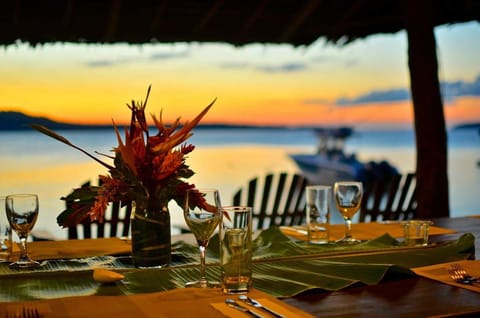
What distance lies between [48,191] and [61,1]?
3.65 m

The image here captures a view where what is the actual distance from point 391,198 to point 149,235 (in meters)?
3.01

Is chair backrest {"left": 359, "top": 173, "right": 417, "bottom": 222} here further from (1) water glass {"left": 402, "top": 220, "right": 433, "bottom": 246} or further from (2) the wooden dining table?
(2) the wooden dining table

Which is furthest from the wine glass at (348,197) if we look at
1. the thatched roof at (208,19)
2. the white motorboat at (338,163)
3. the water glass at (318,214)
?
the white motorboat at (338,163)

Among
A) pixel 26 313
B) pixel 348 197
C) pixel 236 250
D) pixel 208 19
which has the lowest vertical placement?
pixel 26 313

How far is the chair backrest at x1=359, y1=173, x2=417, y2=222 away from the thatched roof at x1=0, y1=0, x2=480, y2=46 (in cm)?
125

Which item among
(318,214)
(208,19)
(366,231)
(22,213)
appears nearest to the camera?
(22,213)

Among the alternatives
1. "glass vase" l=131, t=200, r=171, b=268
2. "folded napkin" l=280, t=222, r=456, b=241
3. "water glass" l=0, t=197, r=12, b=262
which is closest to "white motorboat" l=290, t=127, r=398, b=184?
"folded napkin" l=280, t=222, r=456, b=241

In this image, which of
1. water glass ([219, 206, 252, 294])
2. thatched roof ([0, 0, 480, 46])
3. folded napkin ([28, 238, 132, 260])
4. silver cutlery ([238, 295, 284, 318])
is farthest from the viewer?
thatched roof ([0, 0, 480, 46])

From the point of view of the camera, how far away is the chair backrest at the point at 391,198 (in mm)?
4570

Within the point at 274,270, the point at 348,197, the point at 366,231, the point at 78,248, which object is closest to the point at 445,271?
the point at 274,270

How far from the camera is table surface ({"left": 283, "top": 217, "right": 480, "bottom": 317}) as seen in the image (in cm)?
141

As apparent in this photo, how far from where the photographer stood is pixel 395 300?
1509 millimetres

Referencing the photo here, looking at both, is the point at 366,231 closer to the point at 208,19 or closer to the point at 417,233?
the point at 417,233

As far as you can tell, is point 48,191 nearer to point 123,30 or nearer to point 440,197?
point 123,30
